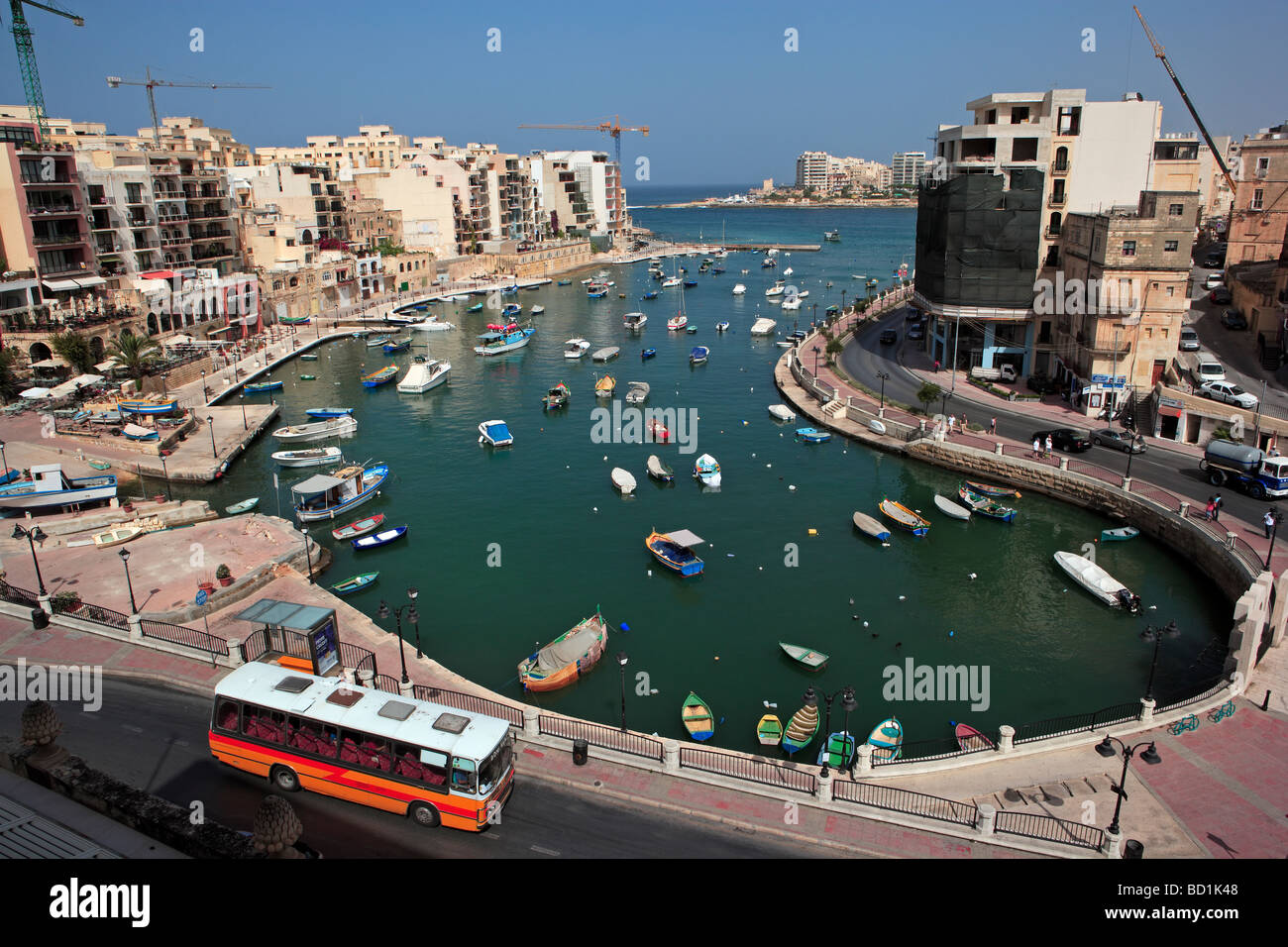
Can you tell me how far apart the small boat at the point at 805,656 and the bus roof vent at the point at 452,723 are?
14.6m

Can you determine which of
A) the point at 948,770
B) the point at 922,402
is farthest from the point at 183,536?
the point at 922,402

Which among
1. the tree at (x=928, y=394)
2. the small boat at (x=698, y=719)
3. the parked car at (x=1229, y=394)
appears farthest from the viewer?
the tree at (x=928, y=394)

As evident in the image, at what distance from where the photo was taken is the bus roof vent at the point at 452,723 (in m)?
17.0

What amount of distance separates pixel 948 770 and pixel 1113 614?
1556 cm

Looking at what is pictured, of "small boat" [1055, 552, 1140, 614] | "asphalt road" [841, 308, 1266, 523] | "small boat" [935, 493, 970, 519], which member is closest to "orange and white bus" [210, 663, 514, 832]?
"small boat" [1055, 552, 1140, 614]

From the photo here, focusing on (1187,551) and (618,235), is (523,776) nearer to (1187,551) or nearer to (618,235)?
(1187,551)

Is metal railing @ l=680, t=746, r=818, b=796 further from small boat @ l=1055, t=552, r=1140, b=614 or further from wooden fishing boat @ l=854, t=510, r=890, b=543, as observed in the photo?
wooden fishing boat @ l=854, t=510, r=890, b=543

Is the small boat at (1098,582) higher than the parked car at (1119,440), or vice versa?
the parked car at (1119,440)

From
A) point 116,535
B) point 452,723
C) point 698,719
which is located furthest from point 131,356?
point 452,723

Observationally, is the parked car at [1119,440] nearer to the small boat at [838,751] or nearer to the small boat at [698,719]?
the small boat at [838,751]

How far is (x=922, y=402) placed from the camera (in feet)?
172

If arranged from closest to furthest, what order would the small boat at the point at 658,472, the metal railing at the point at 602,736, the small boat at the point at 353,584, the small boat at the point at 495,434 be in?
the metal railing at the point at 602,736, the small boat at the point at 353,584, the small boat at the point at 658,472, the small boat at the point at 495,434

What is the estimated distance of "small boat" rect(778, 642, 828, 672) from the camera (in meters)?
28.5

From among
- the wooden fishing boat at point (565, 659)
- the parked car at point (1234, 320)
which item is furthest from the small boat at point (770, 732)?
the parked car at point (1234, 320)
